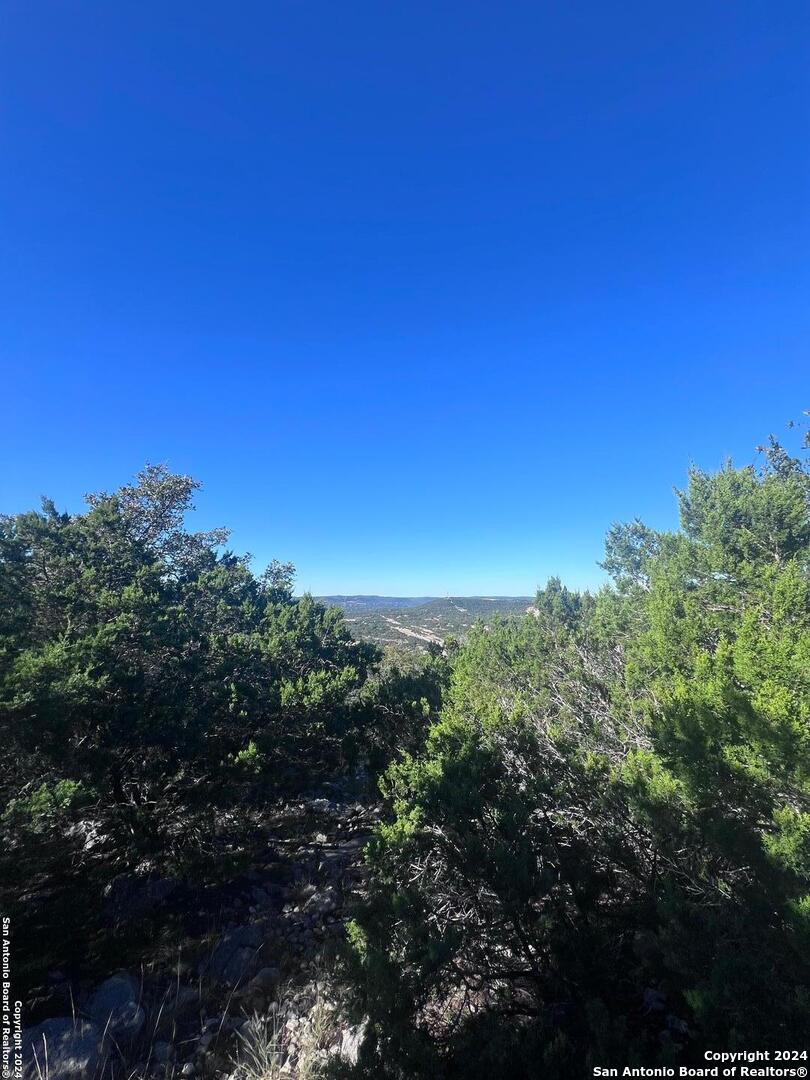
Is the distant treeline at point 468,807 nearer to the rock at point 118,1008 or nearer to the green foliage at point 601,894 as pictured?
the green foliage at point 601,894

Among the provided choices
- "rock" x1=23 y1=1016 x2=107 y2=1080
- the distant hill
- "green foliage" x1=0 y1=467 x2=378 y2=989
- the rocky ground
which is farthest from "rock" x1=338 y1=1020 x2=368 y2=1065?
the distant hill

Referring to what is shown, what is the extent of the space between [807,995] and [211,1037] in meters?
7.85

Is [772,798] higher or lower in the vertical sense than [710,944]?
higher

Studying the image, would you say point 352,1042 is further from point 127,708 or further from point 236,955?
point 127,708

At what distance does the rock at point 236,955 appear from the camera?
24.0 ft

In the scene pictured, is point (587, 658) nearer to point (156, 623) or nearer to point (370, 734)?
point (370, 734)

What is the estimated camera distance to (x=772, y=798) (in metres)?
6.23

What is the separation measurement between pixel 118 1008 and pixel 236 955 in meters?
1.92

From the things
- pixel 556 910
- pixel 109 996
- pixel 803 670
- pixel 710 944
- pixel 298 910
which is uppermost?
pixel 803 670

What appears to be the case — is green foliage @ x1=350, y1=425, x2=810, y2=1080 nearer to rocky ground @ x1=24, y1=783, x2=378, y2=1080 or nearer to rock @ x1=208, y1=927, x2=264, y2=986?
rocky ground @ x1=24, y1=783, x2=378, y2=1080

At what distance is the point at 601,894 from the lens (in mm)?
7129

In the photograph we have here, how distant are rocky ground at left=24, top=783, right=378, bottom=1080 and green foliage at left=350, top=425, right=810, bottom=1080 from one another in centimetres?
140

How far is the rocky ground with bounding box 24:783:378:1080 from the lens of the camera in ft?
18.3

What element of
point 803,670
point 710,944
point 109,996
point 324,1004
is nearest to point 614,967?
point 710,944
